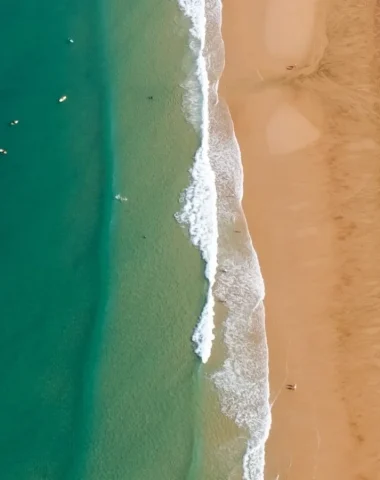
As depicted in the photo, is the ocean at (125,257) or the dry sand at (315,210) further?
the ocean at (125,257)

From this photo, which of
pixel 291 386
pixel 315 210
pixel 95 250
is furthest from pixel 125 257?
pixel 291 386

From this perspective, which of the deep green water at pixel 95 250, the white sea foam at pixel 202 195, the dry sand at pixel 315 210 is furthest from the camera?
the white sea foam at pixel 202 195

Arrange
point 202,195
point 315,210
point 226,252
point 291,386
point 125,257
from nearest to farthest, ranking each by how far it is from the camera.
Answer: point 291,386
point 226,252
point 125,257
point 315,210
point 202,195

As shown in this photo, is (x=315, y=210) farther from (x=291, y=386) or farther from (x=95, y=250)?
(x=95, y=250)

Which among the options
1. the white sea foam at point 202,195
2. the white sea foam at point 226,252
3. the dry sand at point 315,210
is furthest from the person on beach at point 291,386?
the white sea foam at point 202,195

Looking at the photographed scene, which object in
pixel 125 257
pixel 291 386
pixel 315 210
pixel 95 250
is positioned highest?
pixel 315 210

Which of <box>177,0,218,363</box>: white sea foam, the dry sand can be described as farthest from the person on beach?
<box>177,0,218,363</box>: white sea foam

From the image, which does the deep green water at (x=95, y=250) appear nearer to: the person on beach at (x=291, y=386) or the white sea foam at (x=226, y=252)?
the white sea foam at (x=226, y=252)
